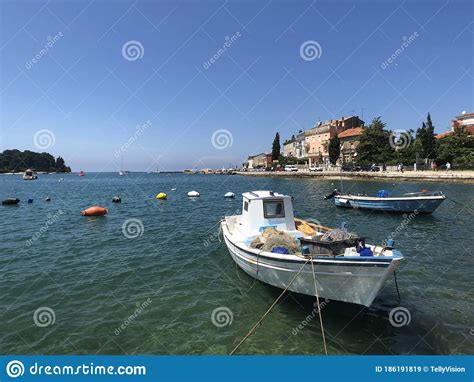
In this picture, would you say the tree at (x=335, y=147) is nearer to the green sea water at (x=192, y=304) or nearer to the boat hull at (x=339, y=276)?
the green sea water at (x=192, y=304)

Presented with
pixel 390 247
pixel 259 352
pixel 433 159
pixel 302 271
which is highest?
pixel 433 159

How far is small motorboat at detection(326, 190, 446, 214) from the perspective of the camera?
28759 mm

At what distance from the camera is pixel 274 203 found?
46.4 feet

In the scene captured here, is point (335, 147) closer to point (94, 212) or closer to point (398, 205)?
point (398, 205)

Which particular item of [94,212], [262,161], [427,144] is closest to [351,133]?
[427,144]

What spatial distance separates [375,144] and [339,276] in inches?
3607

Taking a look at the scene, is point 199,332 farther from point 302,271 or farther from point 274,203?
point 274,203

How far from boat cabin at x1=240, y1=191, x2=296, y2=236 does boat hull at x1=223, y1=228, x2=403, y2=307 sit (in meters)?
3.19

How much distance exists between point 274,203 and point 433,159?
266 feet

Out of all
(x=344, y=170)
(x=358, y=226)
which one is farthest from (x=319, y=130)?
(x=358, y=226)

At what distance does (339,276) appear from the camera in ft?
29.8

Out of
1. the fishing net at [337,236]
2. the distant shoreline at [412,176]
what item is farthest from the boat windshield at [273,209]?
the distant shoreline at [412,176]

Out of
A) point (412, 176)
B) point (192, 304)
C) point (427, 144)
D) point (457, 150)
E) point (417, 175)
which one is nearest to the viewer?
point (192, 304)

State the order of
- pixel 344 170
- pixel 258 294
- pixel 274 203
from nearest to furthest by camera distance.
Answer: pixel 258 294 < pixel 274 203 < pixel 344 170
